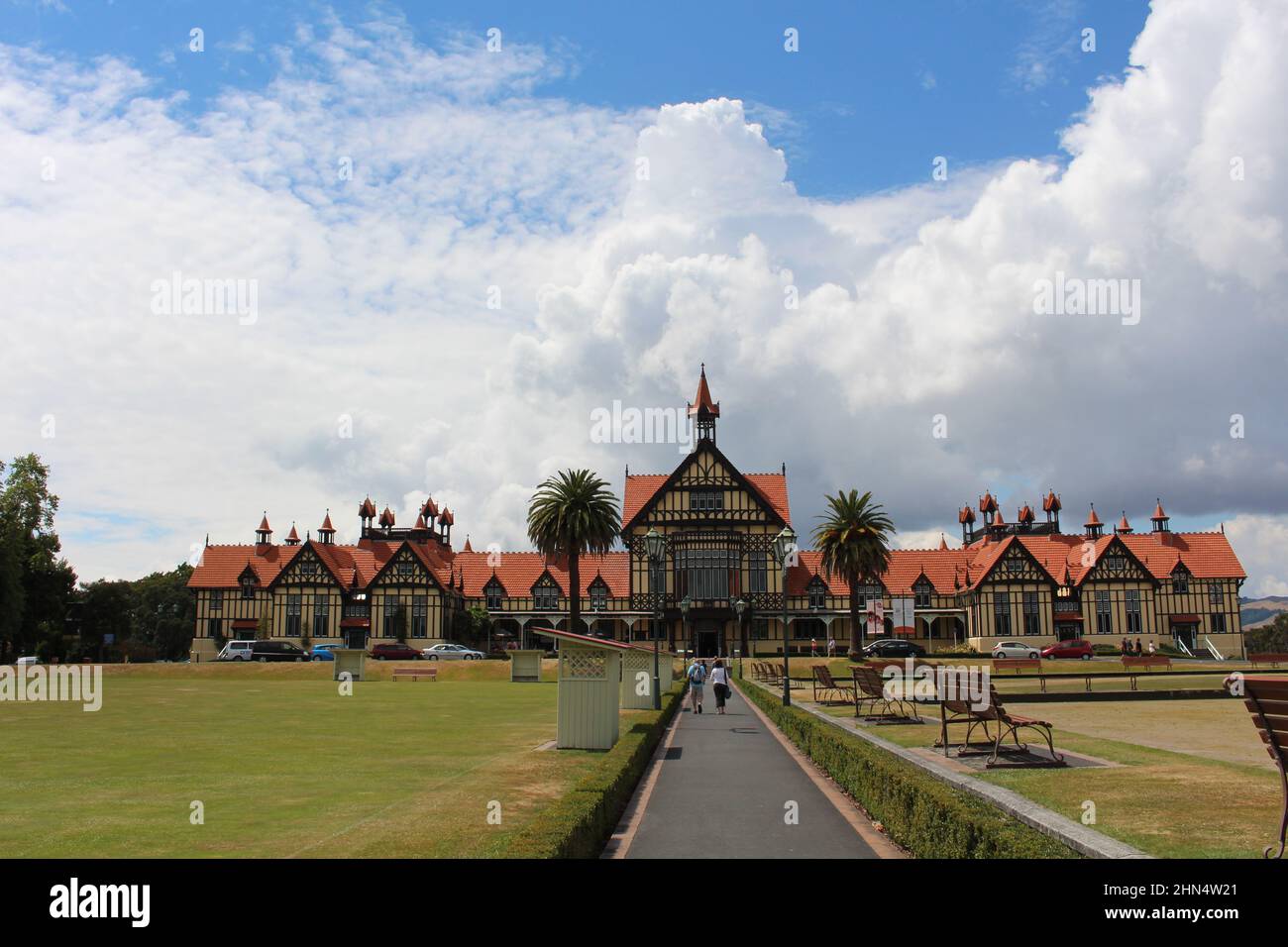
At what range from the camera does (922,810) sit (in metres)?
9.32

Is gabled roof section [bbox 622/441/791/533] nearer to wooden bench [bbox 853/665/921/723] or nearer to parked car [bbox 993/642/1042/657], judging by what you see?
parked car [bbox 993/642/1042/657]

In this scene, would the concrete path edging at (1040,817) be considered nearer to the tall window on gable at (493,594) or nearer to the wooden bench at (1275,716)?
the wooden bench at (1275,716)

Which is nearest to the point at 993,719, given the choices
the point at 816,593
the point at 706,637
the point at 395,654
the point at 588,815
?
the point at 588,815

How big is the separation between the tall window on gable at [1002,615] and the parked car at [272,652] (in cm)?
5182

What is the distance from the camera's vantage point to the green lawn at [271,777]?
977 cm

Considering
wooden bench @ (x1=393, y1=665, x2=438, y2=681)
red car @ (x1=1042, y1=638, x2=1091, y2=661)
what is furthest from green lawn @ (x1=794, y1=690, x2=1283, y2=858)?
red car @ (x1=1042, y1=638, x2=1091, y2=661)

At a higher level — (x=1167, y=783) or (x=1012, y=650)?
(x=1167, y=783)

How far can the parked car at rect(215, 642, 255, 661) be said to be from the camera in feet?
233

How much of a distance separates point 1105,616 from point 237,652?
65.2 m

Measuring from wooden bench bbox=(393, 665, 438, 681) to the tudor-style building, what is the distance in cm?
2636

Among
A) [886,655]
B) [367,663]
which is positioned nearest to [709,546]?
[886,655]

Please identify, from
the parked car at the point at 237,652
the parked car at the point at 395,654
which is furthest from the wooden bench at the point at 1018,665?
the parked car at the point at 237,652

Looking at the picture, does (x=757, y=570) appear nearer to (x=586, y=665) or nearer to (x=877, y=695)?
(x=877, y=695)
